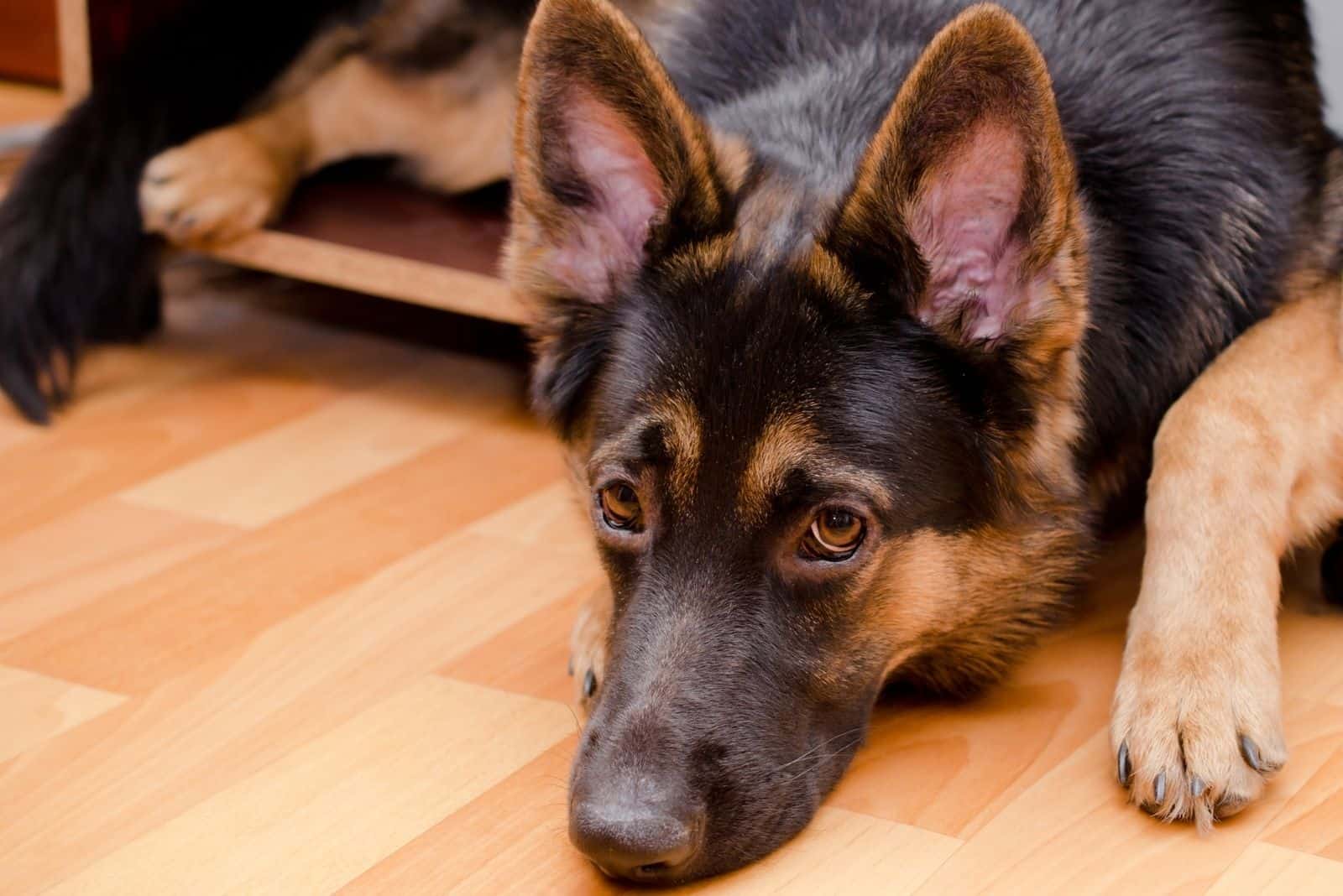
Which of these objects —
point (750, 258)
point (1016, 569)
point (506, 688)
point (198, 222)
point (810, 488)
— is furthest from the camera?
point (198, 222)

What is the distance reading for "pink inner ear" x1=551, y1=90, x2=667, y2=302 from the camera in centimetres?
230

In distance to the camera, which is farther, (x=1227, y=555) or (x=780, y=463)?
(x=1227, y=555)

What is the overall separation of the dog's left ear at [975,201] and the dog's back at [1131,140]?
0.20m

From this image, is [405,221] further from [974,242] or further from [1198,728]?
[1198,728]

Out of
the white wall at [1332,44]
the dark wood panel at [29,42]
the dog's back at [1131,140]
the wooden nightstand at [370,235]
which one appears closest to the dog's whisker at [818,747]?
the dog's back at [1131,140]

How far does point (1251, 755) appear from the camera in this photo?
2080 millimetres

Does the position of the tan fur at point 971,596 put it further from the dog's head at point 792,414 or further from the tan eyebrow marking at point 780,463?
the tan eyebrow marking at point 780,463

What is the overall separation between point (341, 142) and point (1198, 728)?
8.65ft

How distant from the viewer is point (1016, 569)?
2355 mm

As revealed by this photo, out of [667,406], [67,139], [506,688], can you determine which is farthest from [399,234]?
[667,406]

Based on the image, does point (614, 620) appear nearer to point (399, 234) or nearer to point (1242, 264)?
point (1242, 264)

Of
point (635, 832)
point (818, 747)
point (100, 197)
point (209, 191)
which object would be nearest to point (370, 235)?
point (209, 191)

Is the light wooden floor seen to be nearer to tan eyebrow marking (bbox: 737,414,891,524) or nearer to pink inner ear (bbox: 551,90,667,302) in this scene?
tan eyebrow marking (bbox: 737,414,891,524)

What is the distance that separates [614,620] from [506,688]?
0.39 meters
